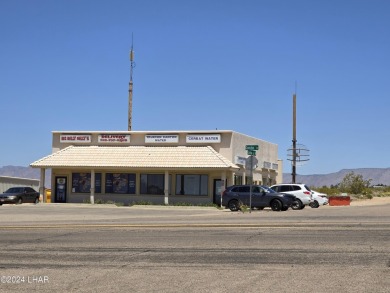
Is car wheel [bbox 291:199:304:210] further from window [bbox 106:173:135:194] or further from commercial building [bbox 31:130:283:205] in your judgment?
window [bbox 106:173:135:194]

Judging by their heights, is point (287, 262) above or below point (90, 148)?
below

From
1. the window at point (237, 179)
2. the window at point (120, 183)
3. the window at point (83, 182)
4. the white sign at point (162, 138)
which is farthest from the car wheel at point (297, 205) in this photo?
the window at point (83, 182)

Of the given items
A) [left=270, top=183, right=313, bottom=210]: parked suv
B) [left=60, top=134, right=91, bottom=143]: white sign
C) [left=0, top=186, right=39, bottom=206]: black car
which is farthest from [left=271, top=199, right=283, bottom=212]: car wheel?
[left=0, top=186, right=39, bottom=206]: black car

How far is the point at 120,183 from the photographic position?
50.2 metres

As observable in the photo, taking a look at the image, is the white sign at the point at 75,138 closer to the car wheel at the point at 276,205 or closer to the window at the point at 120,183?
the window at the point at 120,183

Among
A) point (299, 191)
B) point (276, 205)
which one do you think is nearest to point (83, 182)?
point (299, 191)

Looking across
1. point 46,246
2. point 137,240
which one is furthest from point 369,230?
point 46,246

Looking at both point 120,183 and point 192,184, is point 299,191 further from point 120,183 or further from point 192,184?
point 120,183

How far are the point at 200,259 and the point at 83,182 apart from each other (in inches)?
1522

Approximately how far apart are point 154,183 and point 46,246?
111ft

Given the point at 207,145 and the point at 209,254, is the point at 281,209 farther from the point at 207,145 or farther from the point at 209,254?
the point at 209,254

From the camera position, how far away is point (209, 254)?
45.4ft

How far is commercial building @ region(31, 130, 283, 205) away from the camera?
1876 inches

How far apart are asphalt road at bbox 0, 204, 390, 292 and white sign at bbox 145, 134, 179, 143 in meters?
30.2
